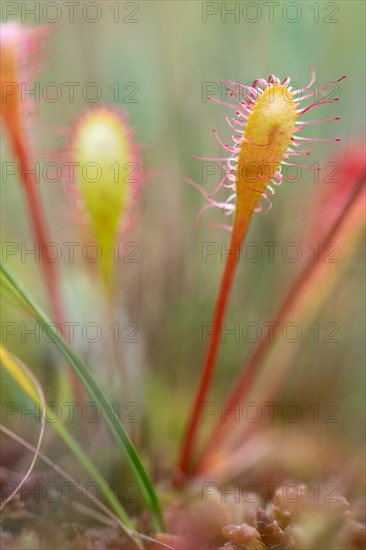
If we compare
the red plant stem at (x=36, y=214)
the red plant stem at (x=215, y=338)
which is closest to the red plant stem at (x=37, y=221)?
the red plant stem at (x=36, y=214)

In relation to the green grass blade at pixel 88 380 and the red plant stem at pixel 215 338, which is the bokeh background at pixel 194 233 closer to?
the red plant stem at pixel 215 338

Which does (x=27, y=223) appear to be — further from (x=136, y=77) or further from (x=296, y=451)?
(x=296, y=451)

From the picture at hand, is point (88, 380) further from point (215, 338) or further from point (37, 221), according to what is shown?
point (37, 221)

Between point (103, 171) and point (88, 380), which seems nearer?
point (88, 380)

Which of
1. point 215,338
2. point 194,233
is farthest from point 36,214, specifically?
point 194,233

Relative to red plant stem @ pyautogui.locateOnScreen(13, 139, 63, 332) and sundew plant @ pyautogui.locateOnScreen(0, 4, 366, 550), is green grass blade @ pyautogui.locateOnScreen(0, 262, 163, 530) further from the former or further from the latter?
red plant stem @ pyautogui.locateOnScreen(13, 139, 63, 332)

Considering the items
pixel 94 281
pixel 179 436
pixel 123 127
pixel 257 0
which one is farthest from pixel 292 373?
pixel 257 0
